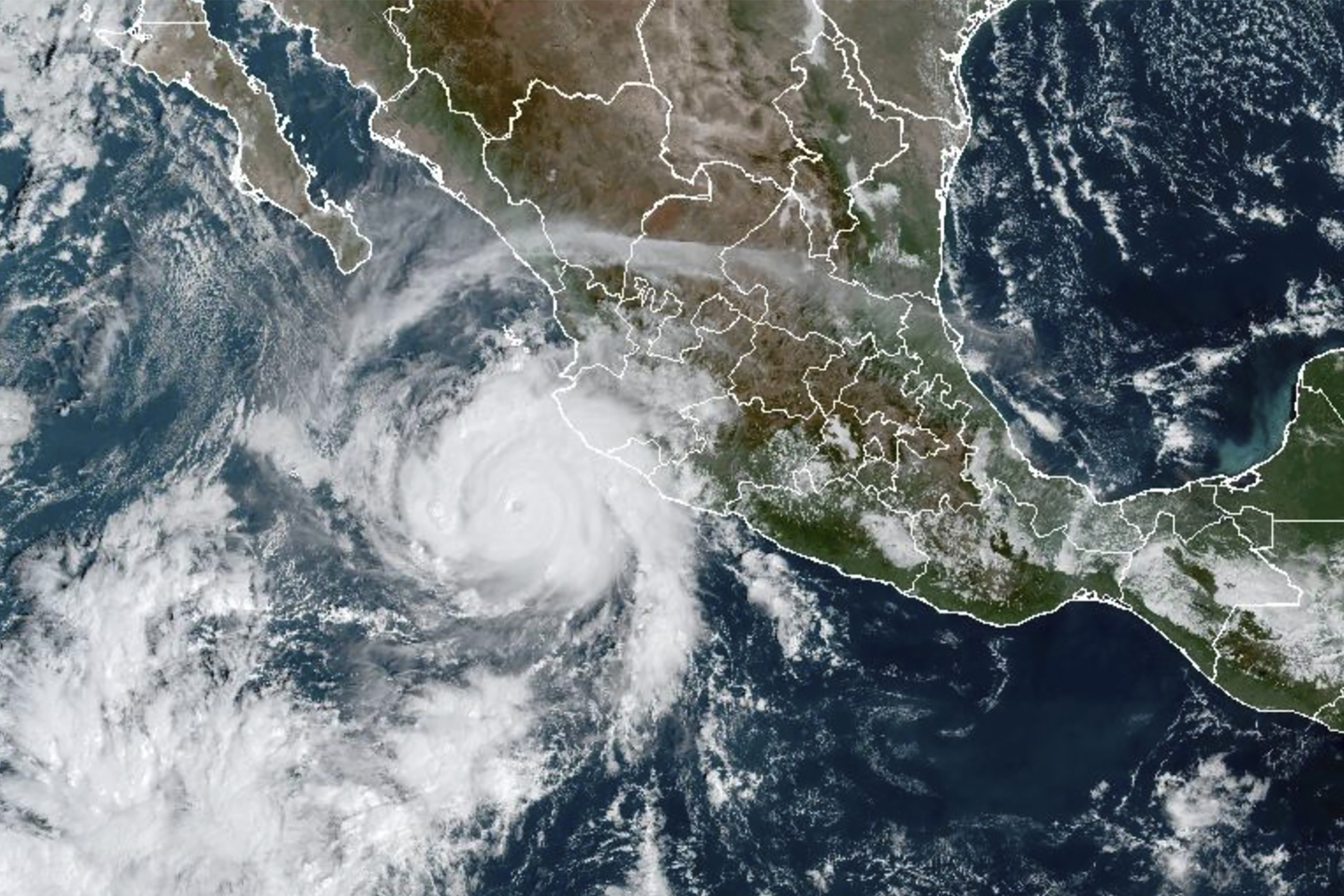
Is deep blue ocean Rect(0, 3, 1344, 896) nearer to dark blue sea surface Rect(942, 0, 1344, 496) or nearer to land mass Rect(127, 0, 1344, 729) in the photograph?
dark blue sea surface Rect(942, 0, 1344, 496)

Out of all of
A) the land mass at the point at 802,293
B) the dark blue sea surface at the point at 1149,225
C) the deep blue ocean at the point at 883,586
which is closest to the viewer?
the deep blue ocean at the point at 883,586

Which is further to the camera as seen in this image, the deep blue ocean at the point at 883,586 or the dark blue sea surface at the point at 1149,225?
the dark blue sea surface at the point at 1149,225

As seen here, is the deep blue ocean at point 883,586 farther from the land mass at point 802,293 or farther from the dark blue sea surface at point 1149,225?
the land mass at point 802,293

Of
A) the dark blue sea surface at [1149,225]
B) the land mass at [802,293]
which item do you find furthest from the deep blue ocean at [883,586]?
the land mass at [802,293]

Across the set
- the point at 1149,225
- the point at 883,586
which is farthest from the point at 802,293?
the point at 1149,225

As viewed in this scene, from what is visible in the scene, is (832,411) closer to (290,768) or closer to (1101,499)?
(1101,499)

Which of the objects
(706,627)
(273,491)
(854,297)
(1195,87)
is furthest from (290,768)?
(1195,87)
